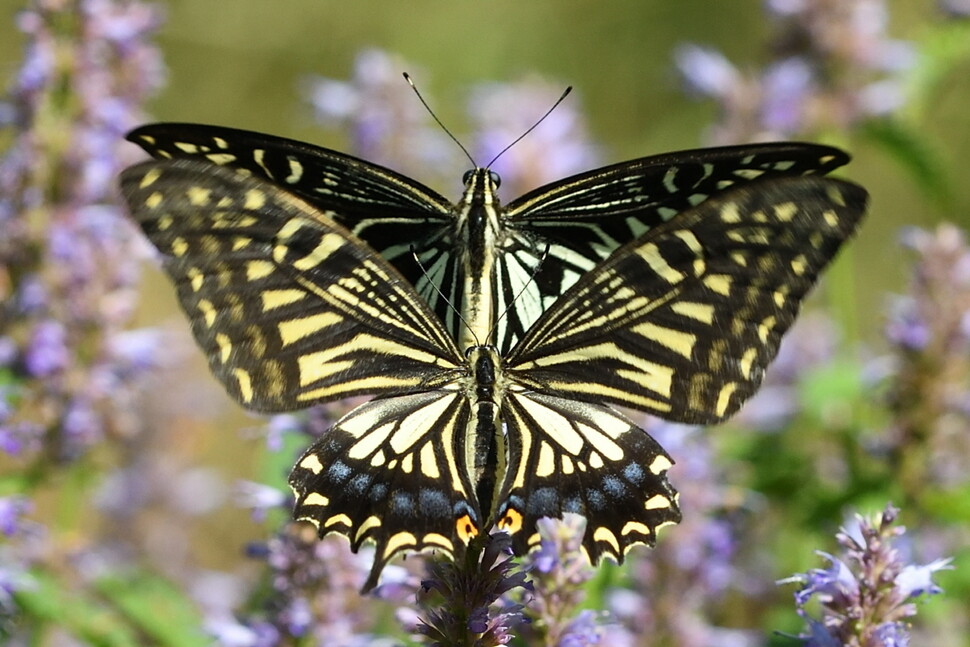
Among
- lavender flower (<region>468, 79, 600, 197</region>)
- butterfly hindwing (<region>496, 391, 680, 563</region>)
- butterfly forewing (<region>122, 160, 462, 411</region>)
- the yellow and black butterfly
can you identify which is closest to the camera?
butterfly hindwing (<region>496, 391, 680, 563</region>)

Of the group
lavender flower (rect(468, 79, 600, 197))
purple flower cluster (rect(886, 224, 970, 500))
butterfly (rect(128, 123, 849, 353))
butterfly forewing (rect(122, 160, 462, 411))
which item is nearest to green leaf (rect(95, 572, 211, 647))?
butterfly forewing (rect(122, 160, 462, 411))

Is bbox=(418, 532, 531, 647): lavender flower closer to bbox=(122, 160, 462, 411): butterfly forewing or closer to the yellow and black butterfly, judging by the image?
the yellow and black butterfly

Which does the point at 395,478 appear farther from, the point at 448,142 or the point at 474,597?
the point at 448,142

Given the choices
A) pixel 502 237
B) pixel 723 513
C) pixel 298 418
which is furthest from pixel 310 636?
pixel 723 513

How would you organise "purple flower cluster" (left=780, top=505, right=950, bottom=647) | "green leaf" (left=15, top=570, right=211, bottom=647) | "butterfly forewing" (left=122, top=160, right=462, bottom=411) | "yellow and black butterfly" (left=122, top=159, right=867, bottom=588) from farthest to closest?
"green leaf" (left=15, top=570, right=211, bottom=647) → "butterfly forewing" (left=122, top=160, right=462, bottom=411) → "yellow and black butterfly" (left=122, top=159, right=867, bottom=588) → "purple flower cluster" (left=780, top=505, right=950, bottom=647)

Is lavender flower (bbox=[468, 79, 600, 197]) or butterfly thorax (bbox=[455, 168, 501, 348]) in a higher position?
→ lavender flower (bbox=[468, 79, 600, 197])

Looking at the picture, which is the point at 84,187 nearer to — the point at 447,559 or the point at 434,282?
the point at 434,282
